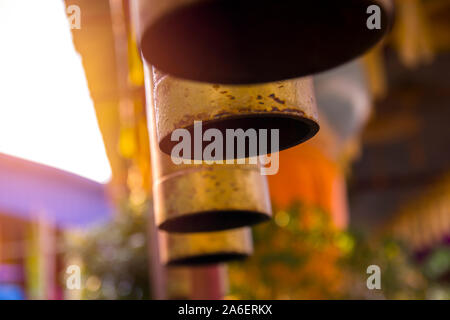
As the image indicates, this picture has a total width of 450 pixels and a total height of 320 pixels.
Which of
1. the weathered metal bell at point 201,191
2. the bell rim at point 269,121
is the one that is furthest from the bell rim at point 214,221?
the bell rim at point 269,121

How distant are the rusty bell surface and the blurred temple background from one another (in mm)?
48

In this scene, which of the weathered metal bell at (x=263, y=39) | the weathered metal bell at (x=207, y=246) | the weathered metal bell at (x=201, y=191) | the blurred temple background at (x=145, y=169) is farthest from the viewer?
the blurred temple background at (x=145, y=169)

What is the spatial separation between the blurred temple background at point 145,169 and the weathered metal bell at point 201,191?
0.10 m

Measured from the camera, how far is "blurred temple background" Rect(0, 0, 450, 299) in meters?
1.23

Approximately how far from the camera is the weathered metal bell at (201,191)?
0.42 m

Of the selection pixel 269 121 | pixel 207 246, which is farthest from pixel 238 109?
pixel 207 246

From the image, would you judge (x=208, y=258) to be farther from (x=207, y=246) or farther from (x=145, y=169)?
(x=145, y=169)

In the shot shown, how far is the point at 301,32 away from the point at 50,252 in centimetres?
571

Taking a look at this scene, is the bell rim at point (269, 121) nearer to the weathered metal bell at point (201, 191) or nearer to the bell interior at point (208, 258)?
the weathered metal bell at point (201, 191)

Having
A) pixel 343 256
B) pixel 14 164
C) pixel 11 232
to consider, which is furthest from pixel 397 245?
pixel 11 232

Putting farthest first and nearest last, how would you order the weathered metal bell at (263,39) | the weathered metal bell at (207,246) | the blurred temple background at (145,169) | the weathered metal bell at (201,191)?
the blurred temple background at (145,169) < the weathered metal bell at (207,246) < the weathered metal bell at (201,191) < the weathered metal bell at (263,39)

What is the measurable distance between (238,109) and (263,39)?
39 mm

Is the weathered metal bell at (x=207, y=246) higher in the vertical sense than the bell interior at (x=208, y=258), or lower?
higher
